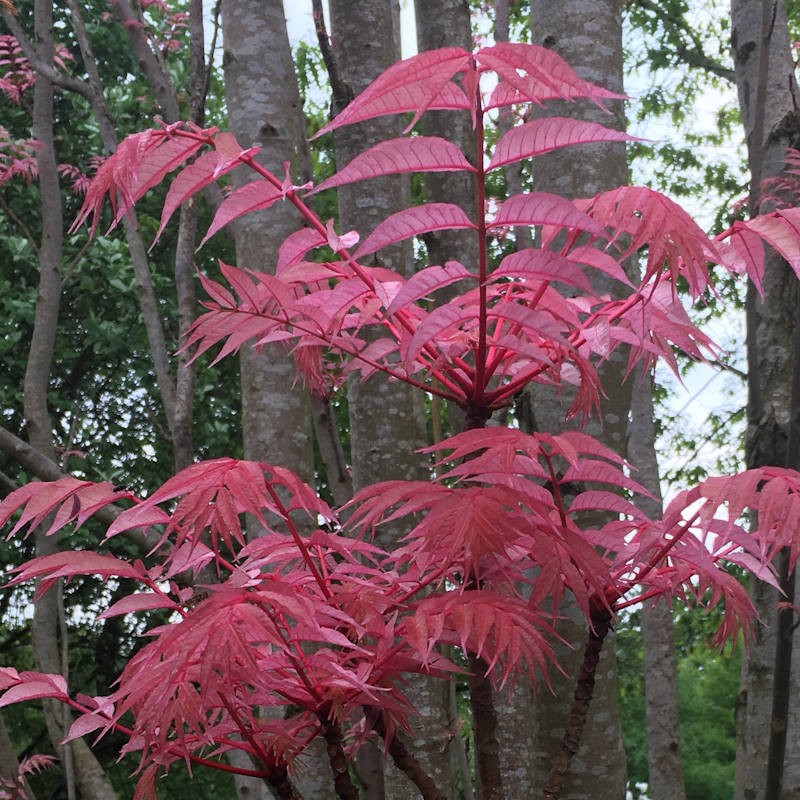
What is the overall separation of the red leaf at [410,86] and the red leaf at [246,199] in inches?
7.2

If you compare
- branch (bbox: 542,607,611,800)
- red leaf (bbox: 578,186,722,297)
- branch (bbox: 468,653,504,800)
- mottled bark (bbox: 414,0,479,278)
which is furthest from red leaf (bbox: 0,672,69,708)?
mottled bark (bbox: 414,0,479,278)

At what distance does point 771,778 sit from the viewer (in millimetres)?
1705

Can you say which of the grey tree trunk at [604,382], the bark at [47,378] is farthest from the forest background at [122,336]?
the grey tree trunk at [604,382]

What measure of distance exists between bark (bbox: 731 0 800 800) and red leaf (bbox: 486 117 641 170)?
1074mm

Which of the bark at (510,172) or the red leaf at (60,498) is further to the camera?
the bark at (510,172)

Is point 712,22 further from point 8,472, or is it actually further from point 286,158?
point 286,158

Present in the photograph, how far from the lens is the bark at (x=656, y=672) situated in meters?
4.34

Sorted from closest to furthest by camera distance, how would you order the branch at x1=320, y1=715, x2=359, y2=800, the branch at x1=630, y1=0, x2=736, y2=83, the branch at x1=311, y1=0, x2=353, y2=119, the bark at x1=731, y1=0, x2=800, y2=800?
the branch at x1=320, y1=715, x2=359, y2=800, the bark at x1=731, y1=0, x2=800, y2=800, the branch at x1=311, y1=0, x2=353, y2=119, the branch at x1=630, y1=0, x2=736, y2=83

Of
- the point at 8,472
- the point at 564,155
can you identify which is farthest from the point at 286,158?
the point at 8,472

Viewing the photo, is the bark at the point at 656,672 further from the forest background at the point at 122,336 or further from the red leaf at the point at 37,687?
the red leaf at the point at 37,687

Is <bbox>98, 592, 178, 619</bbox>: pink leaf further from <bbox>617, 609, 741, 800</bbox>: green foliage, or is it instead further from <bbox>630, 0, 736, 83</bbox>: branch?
<bbox>630, 0, 736, 83</bbox>: branch

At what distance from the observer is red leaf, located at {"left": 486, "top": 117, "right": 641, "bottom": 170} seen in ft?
2.91

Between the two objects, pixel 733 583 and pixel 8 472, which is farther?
pixel 8 472

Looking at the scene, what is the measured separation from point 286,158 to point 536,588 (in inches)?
66.0
